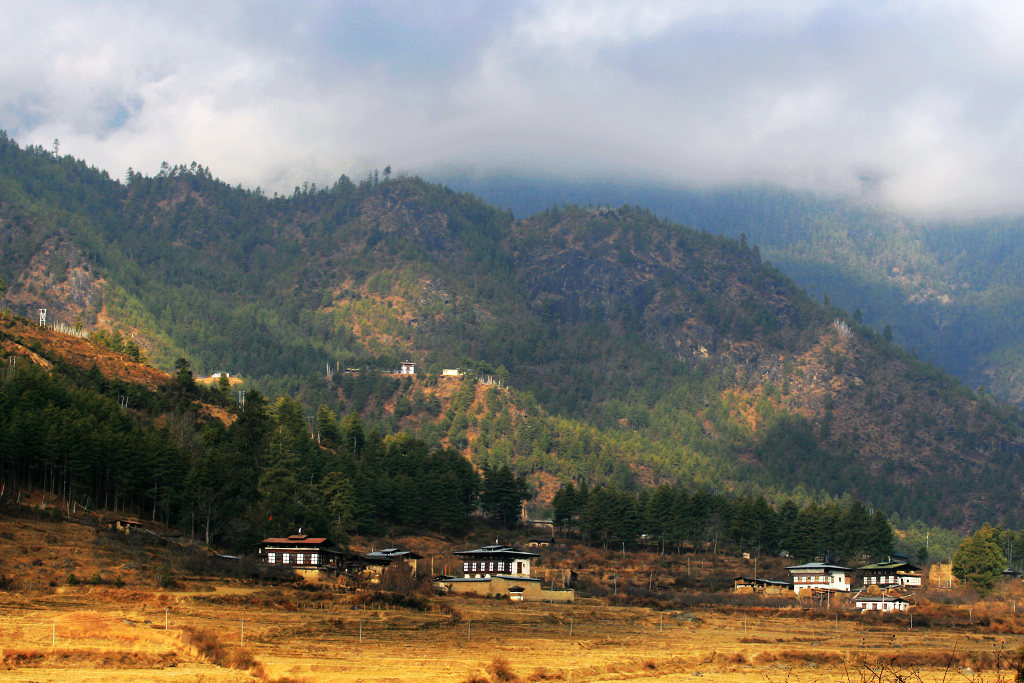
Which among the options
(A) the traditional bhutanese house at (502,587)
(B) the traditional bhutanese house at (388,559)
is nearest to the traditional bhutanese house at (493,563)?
(A) the traditional bhutanese house at (502,587)

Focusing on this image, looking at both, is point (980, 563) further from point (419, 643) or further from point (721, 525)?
point (419, 643)

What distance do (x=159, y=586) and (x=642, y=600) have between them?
147ft

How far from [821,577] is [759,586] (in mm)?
8094

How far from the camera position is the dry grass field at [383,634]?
57.5 m

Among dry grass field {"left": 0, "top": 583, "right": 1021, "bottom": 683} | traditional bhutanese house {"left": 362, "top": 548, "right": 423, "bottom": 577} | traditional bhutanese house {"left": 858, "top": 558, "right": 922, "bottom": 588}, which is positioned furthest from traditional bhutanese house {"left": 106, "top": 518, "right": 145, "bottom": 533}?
traditional bhutanese house {"left": 858, "top": 558, "right": 922, "bottom": 588}

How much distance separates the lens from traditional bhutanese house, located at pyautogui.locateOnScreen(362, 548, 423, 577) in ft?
347

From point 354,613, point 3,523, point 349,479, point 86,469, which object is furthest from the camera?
point 349,479

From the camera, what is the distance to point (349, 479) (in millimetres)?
135000

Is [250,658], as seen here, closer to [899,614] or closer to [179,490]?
[179,490]

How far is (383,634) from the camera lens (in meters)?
71.6

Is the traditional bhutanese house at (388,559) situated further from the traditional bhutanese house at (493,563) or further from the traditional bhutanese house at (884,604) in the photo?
the traditional bhutanese house at (884,604)

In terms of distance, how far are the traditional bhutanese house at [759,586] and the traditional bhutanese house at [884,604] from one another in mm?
10948

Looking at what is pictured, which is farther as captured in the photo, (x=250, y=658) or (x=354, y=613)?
(x=354, y=613)

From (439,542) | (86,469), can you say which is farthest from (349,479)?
(86,469)
